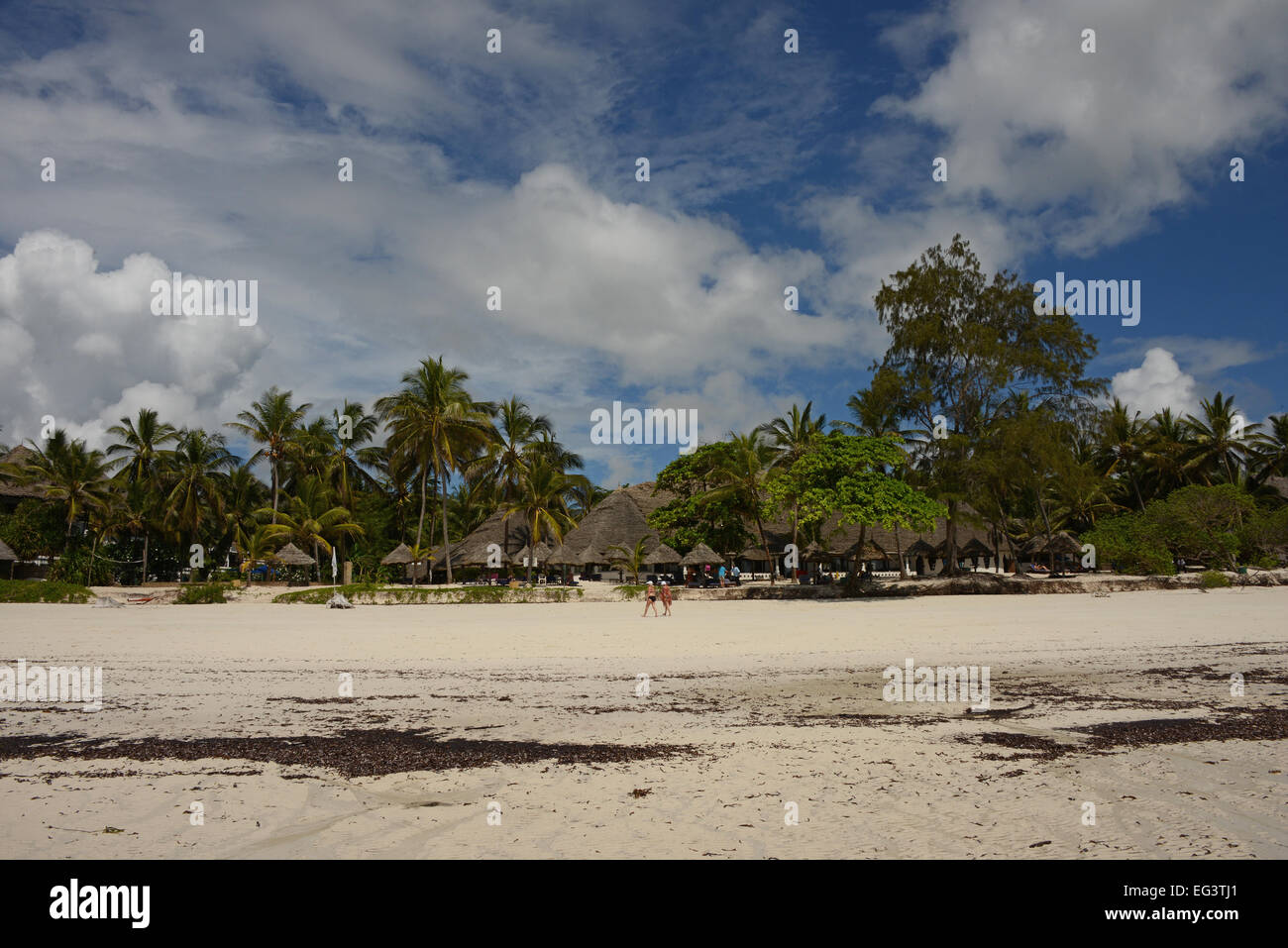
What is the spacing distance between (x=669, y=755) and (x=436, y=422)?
3594 cm

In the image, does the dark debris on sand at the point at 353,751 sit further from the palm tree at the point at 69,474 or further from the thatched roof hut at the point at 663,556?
the palm tree at the point at 69,474

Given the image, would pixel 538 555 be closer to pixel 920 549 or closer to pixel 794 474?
pixel 794 474

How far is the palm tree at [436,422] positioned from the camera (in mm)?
40188

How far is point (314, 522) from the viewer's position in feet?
133

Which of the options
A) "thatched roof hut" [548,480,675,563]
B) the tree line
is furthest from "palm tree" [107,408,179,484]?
"thatched roof hut" [548,480,675,563]

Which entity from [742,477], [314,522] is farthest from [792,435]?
[314,522]

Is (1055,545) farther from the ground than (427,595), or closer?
farther from the ground

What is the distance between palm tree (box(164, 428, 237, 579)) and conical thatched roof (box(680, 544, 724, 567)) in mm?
27158

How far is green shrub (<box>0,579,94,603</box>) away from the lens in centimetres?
2845

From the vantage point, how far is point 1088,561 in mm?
37000

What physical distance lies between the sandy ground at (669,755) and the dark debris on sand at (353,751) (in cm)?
6

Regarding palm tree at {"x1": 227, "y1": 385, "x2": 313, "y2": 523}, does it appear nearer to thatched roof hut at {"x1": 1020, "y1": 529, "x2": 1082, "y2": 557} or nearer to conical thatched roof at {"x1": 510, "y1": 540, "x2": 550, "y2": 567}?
conical thatched roof at {"x1": 510, "y1": 540, "x2": 550, "y2": 567}
